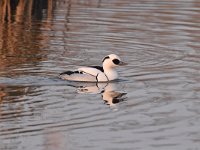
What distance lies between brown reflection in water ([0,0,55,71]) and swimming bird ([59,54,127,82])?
1668 mm

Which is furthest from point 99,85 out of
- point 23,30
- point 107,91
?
point 23,30

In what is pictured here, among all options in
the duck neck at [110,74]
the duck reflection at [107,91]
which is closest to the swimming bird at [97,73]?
the duck neck at [110,74]

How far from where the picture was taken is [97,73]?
14984mm

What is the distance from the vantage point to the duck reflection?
13.5 m

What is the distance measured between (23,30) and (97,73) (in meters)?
6.52

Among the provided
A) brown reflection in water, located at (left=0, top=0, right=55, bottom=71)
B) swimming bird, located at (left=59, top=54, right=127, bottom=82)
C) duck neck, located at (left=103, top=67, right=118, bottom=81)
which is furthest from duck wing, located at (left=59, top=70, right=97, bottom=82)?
brown reflection in water, located at (left=0, top=0, right=55, bottom=71)

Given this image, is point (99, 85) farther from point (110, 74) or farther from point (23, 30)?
point (23, 30)

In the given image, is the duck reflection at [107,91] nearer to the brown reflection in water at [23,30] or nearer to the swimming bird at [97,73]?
the swimming bird at [97,73]

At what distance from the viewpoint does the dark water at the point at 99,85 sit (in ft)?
36.1

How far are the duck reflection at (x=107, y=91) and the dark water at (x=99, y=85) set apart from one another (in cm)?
2

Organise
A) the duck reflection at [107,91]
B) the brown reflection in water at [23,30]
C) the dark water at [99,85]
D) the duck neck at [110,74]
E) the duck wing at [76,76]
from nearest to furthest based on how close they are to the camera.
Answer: the dark water at [99,85] → the duck reflection at [107,91] → the duck wing at [76,76] → the duck neck at [110,74] → the brown reflection in water at [23,30]

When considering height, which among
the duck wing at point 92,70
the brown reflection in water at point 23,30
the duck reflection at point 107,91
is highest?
the duck wing at point 92,70

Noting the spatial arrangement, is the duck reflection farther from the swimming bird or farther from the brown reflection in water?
the brown reflection in water

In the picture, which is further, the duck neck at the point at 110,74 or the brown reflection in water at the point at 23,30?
the brown reflection in water at the point at 23,30
